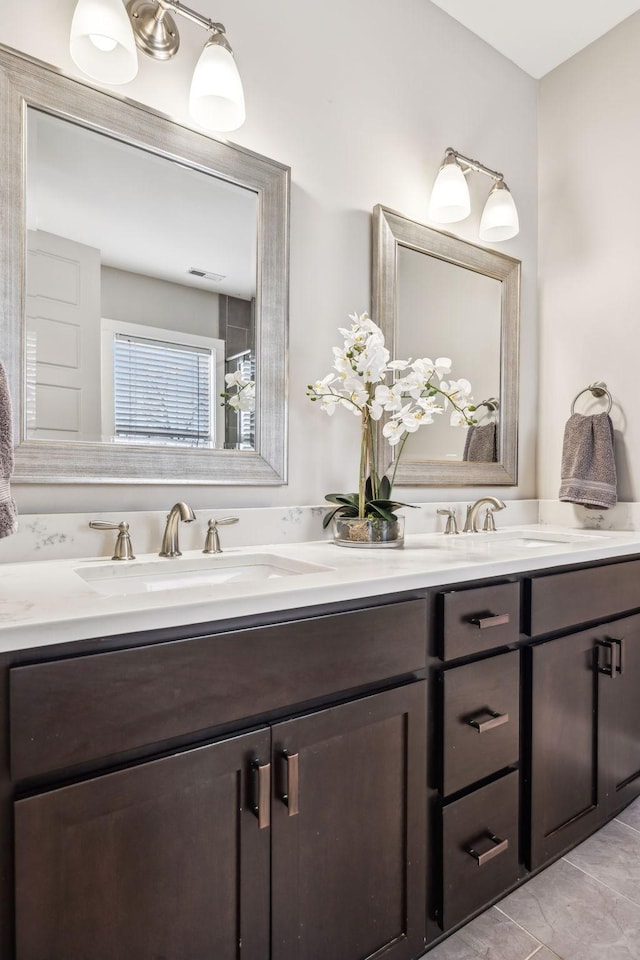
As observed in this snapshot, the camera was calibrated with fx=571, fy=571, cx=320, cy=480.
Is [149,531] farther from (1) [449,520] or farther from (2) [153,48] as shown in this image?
(2) [153,48]

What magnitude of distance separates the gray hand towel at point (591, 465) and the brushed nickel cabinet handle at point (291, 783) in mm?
1499

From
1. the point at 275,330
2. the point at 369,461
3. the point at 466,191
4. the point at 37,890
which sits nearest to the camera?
the point at 37,890

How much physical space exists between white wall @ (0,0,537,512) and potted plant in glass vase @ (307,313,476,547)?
0.10m

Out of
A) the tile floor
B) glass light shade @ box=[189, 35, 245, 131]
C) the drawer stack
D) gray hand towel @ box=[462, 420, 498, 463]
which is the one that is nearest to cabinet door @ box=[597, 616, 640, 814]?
the tile floor

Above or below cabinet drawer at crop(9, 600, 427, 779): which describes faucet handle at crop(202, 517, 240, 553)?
above

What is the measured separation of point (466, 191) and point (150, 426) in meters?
1.33

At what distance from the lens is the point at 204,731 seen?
2.75ft

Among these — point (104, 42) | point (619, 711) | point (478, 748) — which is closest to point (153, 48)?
point (104, 42)

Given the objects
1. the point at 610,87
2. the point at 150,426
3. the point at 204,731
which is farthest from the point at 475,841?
the point at 610,87

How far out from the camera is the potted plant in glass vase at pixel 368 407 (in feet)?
4.93

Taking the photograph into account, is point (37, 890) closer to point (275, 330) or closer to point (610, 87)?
point (275, 330)

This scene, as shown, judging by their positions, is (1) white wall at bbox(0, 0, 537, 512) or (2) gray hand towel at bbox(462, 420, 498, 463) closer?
(1) white wall at bbox(0, 0, 537, 512)

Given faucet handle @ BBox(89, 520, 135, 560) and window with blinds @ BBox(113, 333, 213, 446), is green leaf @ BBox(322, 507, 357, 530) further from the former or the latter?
faucet handle @ BBox(89, 520, 135, 560)

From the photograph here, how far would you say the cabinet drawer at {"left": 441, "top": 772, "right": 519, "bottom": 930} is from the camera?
1.16 metres
